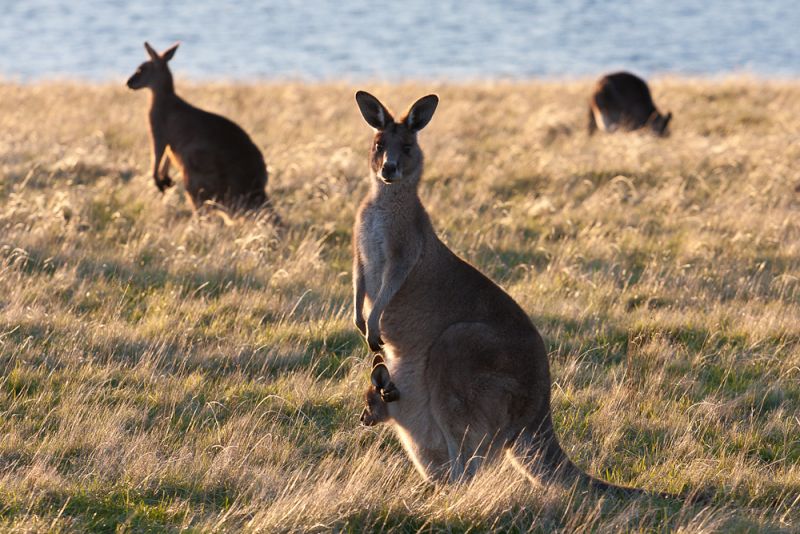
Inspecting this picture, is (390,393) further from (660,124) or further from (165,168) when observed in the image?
(660,124)

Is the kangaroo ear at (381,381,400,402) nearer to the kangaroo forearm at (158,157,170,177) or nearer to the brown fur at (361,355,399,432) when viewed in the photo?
the brown fur at (361,355,399,432)

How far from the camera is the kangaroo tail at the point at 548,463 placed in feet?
14.9

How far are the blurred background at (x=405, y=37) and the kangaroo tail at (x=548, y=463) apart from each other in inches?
833

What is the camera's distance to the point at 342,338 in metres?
6.77

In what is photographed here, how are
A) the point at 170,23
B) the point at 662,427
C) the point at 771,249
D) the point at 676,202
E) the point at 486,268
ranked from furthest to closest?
the point at 170,23
the point at 676,202
the point at 771,249
the point at 486,268
the point at 662,427

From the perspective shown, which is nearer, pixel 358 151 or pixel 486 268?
pixel 486 268

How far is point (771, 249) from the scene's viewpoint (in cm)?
902

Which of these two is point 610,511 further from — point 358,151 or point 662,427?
point 358,151

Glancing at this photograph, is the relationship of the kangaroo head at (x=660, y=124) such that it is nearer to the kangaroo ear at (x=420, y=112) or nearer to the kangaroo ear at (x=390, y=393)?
the kangaroo ear at (x=420, y=112)

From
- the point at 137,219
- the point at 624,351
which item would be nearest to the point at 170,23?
the point at 137,219

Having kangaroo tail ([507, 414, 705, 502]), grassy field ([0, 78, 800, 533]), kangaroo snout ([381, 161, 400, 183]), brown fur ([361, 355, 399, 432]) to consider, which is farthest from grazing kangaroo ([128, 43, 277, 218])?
kangaroo tail ([507, 414, 705, 502])

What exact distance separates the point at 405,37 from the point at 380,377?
125 feet

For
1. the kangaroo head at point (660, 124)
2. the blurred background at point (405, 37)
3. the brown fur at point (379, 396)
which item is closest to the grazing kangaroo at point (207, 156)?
the brown fur at point (379, 396)

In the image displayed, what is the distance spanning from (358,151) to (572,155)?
2590 mm
